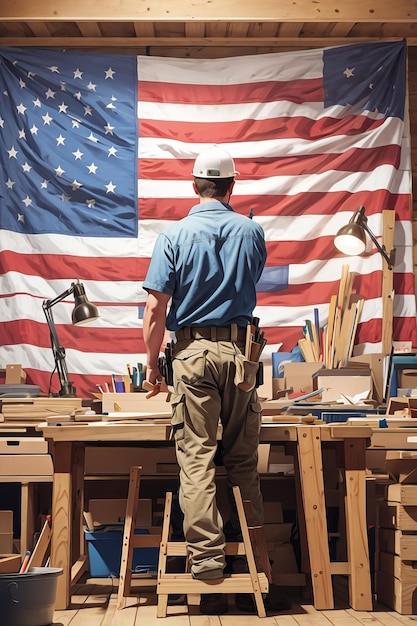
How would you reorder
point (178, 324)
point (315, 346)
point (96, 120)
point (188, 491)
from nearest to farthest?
point (188, 491) < point (178, 324) < point (315, 346) < point (96, 120)

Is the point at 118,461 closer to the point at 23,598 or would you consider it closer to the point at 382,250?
the point at 23,598

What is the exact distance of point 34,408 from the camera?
5164 millimetres

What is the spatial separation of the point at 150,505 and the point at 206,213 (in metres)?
1.51

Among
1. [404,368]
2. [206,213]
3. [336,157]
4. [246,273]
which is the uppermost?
[336,157]

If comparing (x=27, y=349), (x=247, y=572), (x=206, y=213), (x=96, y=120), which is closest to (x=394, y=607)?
(x=247, y=572)

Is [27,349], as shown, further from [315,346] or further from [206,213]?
[206,213]

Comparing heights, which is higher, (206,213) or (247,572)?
(206,213)

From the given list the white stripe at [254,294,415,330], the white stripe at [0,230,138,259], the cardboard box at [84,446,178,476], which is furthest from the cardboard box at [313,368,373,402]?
the white stripe at [0,230,138,259]

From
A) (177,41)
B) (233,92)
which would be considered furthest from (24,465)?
(177,41)

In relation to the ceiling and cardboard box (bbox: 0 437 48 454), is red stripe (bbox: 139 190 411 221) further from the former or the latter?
cardboard box (bbox: 0 437 48 454)

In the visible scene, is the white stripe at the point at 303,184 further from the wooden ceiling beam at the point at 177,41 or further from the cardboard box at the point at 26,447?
the cardboard box at the point at 26,447

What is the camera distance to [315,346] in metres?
5.75

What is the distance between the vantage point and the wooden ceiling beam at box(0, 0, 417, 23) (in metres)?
5.97

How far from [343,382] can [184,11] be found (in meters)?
2.80
